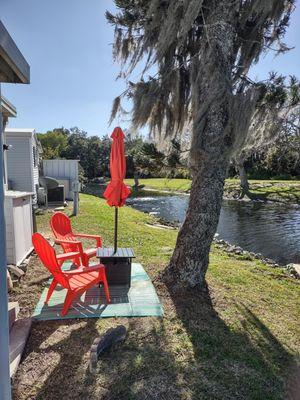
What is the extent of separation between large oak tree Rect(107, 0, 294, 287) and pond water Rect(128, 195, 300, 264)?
4.66m

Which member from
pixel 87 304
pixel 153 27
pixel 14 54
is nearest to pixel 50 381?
pixel 87 304

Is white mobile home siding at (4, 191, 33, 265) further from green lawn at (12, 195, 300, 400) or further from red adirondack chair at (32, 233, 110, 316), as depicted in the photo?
red adirondack chair at (32, 233, 110, 316)

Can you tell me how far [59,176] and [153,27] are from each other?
12.1 metres

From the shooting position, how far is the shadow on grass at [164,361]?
8.42 feet

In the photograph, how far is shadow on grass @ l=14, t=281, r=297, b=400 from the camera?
2.57 m

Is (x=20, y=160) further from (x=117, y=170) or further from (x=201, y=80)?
(x=201, y=80)

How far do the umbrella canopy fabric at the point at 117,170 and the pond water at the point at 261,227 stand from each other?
528 cm

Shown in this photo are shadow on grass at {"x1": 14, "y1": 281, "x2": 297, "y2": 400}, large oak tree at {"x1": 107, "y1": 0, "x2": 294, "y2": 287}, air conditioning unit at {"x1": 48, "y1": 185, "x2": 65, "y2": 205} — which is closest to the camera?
shadow on grass at {"x1": 14, "y1": 281, "x2": 297, "y2": 400}

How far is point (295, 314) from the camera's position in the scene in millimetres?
4332

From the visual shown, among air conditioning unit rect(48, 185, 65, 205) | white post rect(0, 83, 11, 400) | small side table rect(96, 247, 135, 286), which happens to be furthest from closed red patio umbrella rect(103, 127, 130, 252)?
air conditioning unit rect(48, 185, 65, 205)

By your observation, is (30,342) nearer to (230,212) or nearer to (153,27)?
(153,27)

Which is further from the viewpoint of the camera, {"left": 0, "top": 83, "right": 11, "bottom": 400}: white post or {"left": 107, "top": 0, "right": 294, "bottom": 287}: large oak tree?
{"left": 107, "top": 0, "right": 294, "bottom": 287}: large oak tree

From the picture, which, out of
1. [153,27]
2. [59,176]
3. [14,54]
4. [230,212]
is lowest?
[230,212]

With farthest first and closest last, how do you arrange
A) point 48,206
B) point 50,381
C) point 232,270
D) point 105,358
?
1. point 48,206
2. point 232,270
3. point 105,358
4. point 50,381
